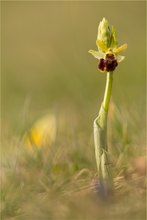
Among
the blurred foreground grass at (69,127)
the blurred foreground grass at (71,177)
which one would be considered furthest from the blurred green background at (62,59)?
the blurred foreground grass at (71,177)

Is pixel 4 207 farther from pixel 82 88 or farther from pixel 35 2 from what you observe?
pixel 35 2

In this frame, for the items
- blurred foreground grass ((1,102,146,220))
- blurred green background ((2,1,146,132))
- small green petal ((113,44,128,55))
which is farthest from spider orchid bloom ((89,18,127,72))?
blurred green background ((2,1,146,132))

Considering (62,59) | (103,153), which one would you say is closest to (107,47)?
(103,153)

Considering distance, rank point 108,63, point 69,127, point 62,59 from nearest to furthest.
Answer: point 108,63, point 69,127, point 62,59

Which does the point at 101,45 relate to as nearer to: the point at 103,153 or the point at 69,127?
the point at 103,153

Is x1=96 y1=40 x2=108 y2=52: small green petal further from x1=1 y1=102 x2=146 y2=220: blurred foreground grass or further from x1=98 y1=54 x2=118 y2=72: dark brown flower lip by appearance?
x1=1 y1=102 x2=146 y2=220: blurred foreground grass

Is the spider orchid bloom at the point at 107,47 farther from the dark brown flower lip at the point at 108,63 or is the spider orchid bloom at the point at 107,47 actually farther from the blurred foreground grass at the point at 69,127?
the blurred foreground grass at the point at 69,127
